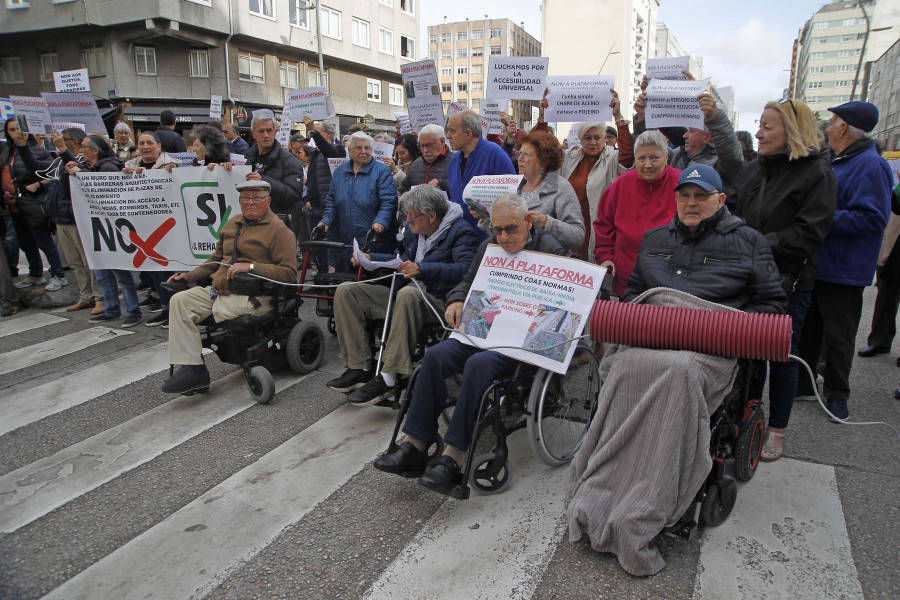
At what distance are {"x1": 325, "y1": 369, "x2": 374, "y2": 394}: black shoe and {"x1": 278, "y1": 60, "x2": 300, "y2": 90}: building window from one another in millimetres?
30989

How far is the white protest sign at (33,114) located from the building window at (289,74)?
79.3 feet

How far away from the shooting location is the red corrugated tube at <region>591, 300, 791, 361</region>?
2561 millimetres

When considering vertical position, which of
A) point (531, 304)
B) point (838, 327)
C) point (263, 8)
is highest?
point (263, 8)

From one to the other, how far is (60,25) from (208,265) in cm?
3041

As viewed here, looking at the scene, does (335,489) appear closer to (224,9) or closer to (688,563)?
(688,563)

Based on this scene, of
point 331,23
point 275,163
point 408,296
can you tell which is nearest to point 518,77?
point 275,163

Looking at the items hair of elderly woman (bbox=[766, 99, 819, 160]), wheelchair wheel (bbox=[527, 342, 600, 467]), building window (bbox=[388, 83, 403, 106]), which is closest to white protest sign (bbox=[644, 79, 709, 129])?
hair of elderly woman (bbox=[766, 99, 819, 160])

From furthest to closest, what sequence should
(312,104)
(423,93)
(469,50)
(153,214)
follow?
(469,50)
(312,104)
(423,93)
(153,214)

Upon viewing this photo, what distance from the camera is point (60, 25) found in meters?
27.4

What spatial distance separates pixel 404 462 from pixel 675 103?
138 inches

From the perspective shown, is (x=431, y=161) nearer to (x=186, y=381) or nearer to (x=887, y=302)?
(x=186, y=381)

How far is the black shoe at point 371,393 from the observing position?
162 inches

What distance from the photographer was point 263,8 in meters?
30.4

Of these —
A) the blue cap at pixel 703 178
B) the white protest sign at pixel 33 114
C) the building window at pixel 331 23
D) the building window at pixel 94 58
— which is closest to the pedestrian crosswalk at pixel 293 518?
the blue cap at pixel 703 178
